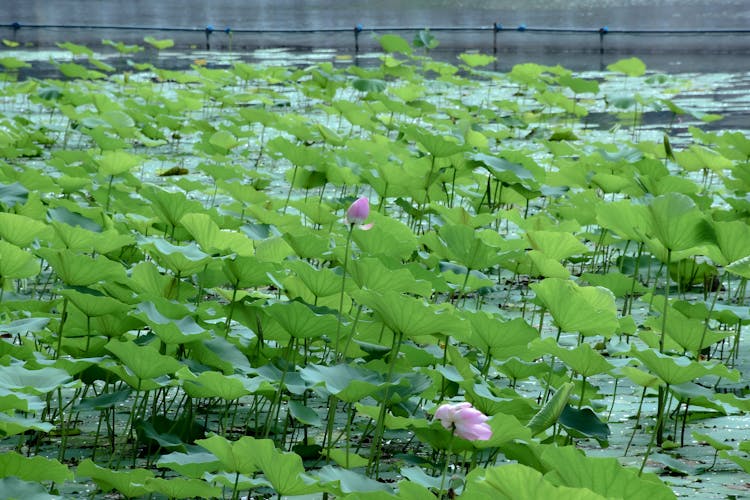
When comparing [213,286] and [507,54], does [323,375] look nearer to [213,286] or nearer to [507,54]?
[213,286]

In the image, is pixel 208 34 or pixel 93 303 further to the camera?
pixel 208 34

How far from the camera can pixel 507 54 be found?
998 centimetres

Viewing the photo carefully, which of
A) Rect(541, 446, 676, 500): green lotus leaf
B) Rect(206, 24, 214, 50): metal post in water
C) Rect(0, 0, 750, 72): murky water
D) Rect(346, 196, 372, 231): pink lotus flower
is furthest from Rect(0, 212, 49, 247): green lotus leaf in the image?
Rect(206, 24, 214, 50): metal post in water

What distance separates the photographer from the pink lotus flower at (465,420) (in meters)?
1.20

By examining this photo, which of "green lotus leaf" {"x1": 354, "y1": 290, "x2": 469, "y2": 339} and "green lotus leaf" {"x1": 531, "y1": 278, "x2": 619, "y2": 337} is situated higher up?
"green lotus leaf" {"x1": 354, "y1": 290, "x2": 469, "y2": 339}

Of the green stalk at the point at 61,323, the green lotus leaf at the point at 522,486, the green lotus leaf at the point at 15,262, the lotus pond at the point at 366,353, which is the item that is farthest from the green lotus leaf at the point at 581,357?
the green lotus leaf at the point at 15,262

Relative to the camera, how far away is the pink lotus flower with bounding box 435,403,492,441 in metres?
1.20

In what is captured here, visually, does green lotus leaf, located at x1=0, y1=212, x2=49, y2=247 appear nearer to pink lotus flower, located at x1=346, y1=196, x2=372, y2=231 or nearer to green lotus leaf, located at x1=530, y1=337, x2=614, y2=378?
pink lotus flower, located at x1=346, y1=196, x2=372, y2=231

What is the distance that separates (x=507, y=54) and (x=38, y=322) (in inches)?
341

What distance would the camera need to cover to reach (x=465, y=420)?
1199mm

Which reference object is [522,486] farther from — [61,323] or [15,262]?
[15,262]

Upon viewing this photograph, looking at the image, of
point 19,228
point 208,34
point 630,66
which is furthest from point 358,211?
A: point 208,34

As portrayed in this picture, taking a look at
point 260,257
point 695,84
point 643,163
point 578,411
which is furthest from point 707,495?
point 695,84

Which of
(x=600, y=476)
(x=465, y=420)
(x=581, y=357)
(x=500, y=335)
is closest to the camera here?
(x=600, y=476)
